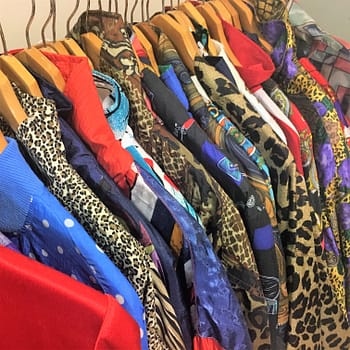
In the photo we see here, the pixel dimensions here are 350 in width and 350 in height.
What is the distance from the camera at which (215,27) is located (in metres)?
0.98

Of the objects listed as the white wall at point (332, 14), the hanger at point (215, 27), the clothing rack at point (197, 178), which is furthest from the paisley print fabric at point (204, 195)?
the white wall at point (332, 14)

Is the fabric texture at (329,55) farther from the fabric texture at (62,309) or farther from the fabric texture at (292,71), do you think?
the fabric texture at (62,309)

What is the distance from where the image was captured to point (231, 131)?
0.84 metres

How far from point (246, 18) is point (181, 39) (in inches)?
7.7

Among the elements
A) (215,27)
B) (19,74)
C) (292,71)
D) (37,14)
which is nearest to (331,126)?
(292,71)

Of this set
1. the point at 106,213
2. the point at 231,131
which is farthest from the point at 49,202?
the point at 231,131

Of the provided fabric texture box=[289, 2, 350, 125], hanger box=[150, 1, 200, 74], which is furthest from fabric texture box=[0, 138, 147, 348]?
fabric texture box=[289, 2, 350, 125]

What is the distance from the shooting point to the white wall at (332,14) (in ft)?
4.87

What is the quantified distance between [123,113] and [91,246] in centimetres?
21

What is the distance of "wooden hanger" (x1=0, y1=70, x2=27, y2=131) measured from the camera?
2.23ft

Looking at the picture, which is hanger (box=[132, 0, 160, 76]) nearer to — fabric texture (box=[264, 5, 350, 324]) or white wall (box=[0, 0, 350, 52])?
fabric texture (box=[264, 5, 350, 324])

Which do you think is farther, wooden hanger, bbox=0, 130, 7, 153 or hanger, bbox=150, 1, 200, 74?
hanger, bbox=150, 1, 200, 74

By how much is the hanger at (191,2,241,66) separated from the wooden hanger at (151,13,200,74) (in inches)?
3.4

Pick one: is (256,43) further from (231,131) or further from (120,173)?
(120,173)
